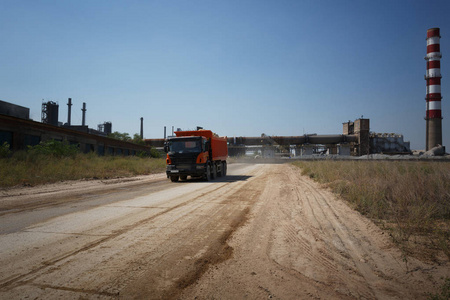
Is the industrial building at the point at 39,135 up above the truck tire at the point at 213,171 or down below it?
above

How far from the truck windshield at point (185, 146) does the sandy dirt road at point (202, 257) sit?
846 centimetres

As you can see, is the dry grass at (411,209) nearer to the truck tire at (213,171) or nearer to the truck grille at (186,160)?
the truck grille at (186,160)

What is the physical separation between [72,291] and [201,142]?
1219 cm

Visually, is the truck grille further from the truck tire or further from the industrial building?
the industrial building

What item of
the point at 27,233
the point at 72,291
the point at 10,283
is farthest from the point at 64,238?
the point at 72,291

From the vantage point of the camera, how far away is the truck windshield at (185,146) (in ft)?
47.0

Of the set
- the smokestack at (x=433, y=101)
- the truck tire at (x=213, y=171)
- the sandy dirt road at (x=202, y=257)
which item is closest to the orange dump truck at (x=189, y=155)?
the truck tire at (x=213, y=171)

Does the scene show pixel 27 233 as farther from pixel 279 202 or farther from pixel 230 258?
pixel 279 202

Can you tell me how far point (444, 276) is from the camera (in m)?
2.87

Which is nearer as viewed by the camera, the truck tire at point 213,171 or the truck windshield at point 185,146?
the truck windshield at point 185,146

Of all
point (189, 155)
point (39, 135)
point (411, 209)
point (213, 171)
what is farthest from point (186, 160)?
point (39, 135)

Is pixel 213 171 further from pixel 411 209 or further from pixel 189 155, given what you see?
pixel 411 209

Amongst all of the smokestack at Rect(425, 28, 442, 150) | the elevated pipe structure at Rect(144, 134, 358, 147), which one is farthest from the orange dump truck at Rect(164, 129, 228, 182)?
the smokestack at Rect(425, 28, 442, 150)

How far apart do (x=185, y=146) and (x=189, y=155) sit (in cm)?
69
